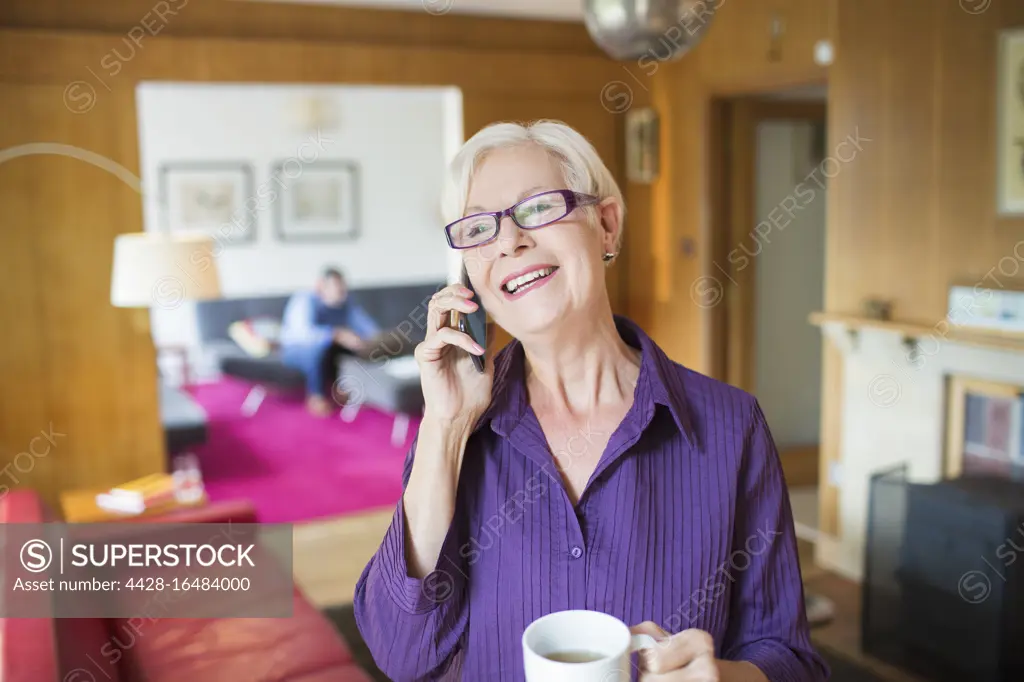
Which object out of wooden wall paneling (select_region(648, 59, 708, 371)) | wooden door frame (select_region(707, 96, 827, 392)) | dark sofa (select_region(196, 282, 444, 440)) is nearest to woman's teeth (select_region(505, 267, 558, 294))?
wooden wall paneling (select_region(648, 59, 708, 371))

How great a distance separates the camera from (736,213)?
512 cm

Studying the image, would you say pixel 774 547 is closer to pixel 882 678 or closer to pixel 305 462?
pixel 882 678

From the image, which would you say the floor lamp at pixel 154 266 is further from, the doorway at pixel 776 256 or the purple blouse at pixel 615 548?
the doorway at pixel 776 256

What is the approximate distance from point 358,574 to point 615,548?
3.33 m

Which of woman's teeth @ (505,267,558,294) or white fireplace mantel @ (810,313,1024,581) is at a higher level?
woman's teeth @ (505,267,558,294)

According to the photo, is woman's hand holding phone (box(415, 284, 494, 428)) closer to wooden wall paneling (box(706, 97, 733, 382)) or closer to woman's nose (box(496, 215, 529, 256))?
woman's nose (box(496, 215, 529, 256))

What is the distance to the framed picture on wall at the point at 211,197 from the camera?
8.24 meters

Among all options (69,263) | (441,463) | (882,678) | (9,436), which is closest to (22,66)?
(69,263)

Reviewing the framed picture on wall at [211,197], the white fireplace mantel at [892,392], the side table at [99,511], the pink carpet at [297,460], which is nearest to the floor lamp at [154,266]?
the side table at [99,511]

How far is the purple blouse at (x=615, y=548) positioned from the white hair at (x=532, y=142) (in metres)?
0.24

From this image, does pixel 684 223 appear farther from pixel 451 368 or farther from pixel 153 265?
pixel 451 368

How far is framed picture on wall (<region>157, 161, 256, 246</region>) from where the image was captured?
824 centimetres

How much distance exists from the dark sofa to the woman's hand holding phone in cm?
447

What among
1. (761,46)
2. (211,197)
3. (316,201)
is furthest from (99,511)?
(316,201)
